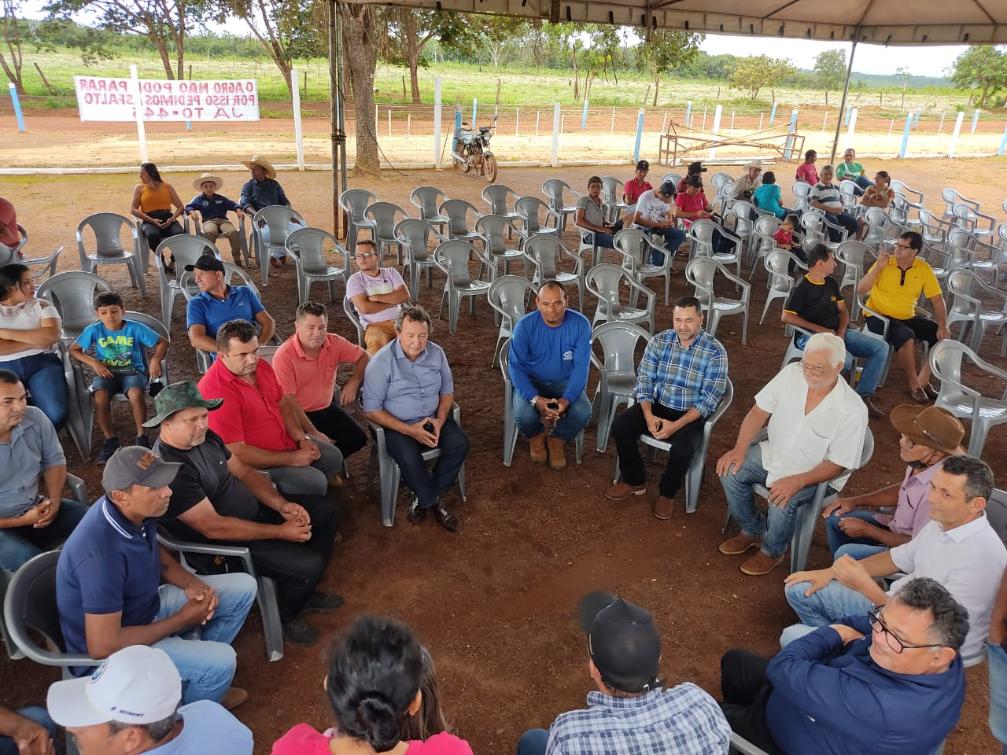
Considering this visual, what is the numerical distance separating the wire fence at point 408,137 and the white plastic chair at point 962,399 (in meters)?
13.3

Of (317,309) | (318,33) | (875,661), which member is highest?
(318,33)

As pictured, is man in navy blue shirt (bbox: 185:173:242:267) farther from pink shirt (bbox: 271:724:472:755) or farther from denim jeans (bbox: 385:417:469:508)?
pink shirt (bbox: 271:724:472:755)

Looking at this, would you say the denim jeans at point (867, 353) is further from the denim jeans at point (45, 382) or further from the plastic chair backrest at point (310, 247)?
the denim jeans at point (45, 382)

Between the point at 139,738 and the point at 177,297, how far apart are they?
617 centimetres

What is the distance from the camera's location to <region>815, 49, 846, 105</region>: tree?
53.1 meters

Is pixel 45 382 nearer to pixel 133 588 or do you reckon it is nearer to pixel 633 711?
pixel 133 588

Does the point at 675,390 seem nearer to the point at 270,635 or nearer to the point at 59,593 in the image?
the point at 270,635

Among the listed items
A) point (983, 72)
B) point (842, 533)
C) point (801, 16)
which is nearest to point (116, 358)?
point (842, 533)

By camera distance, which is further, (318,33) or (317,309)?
(318,33)

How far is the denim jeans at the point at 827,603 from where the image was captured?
2.81 meters

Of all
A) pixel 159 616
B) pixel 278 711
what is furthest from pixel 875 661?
pixel 159 616

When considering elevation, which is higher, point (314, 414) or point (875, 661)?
point (875, 661)

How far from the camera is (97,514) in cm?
230

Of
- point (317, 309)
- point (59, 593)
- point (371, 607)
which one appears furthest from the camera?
point (317, 309)
